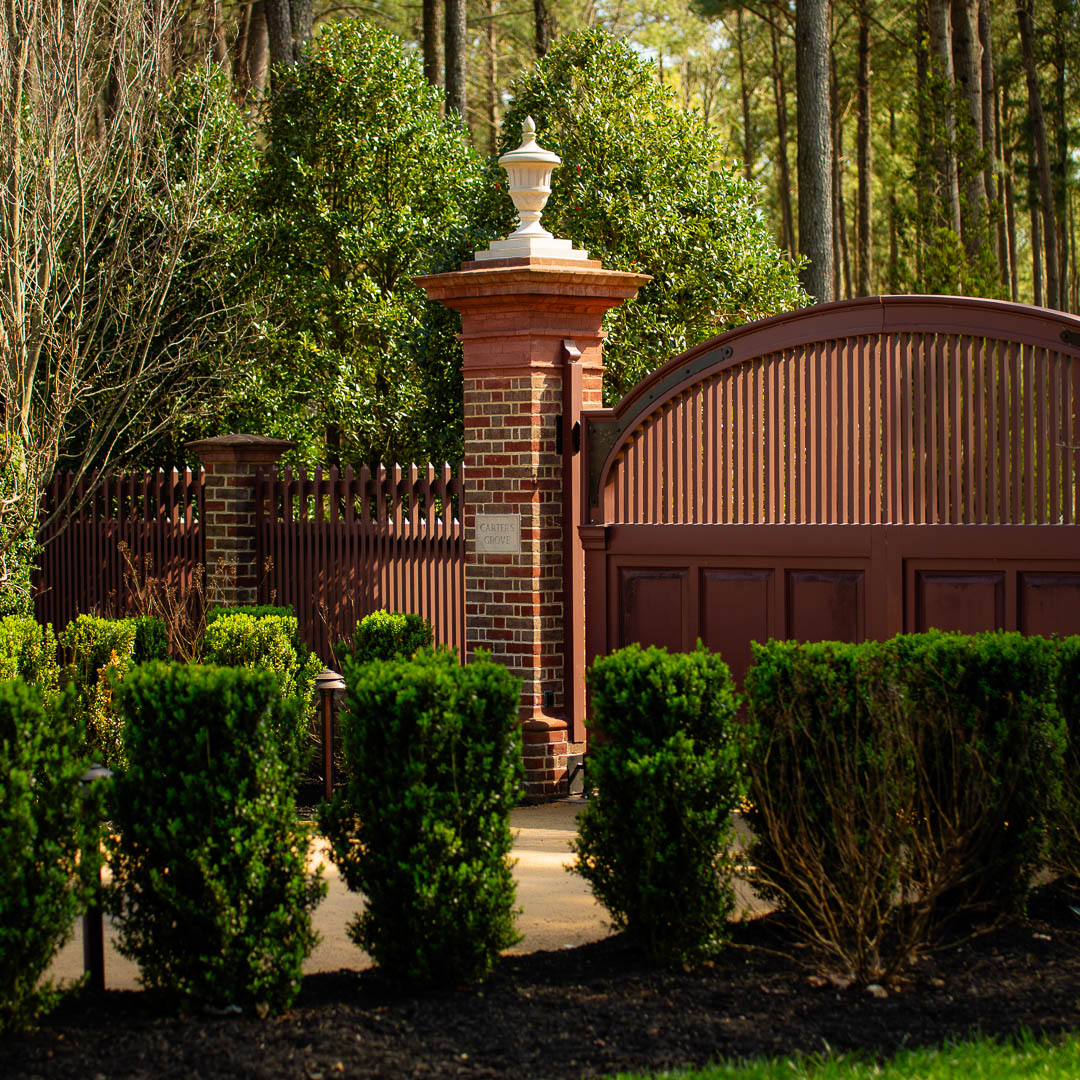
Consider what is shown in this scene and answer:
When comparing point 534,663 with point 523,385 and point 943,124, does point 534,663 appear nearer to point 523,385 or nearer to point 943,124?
point 523,385

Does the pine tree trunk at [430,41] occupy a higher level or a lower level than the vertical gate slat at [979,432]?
higher

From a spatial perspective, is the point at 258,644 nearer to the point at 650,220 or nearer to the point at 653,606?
the point at 653,606

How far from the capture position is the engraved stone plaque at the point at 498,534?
763 cm

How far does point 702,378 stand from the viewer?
737 cm

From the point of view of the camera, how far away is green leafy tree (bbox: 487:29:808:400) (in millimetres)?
11516

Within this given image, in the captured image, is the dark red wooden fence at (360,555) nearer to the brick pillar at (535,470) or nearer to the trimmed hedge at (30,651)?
the brick pillar at (535,470)

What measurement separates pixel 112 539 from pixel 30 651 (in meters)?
3.04

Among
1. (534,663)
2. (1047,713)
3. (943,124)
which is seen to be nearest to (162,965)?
(1047,713)

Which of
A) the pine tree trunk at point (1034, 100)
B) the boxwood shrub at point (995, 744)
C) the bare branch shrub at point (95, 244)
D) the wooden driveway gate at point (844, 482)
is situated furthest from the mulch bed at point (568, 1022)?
the pine tree trunk at point (1034, 100)

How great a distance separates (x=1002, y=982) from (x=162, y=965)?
2489 millimetres

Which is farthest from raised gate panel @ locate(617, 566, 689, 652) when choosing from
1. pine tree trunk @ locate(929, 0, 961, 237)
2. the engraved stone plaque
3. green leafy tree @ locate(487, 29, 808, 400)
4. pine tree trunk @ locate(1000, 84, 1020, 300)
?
pine tree trunk @ locate(1000, 84, 1020, 300)

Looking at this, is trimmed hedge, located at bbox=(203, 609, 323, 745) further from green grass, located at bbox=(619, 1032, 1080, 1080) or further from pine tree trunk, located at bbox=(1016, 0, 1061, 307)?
pine tree trunk, located at bbox=(1016, 0, 1061, 307)

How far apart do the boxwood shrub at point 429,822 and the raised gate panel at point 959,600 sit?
305 centimetres

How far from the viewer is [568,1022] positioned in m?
3.90
